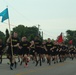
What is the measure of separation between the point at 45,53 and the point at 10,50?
24.9 feet

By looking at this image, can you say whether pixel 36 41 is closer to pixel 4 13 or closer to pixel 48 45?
pixel 48 45

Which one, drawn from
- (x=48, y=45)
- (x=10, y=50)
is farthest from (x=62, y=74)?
(x=48, y=45)

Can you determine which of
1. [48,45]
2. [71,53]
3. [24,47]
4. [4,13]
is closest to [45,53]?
[48,45]

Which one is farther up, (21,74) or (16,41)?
(16,41)

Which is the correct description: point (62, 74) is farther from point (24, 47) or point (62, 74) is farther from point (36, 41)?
point (36, 41)

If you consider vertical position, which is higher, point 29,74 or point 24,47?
point 24,47

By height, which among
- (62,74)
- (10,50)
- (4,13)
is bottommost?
(62,74)

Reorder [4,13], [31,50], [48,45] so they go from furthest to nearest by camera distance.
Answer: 1. [48,45]
2. [31,50]
3. [4,13]

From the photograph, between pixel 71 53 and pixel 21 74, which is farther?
pixel 71 53

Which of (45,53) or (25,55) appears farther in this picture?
(45,53)

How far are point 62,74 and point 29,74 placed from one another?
4.55 feet

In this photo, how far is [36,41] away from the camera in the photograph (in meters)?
25.9

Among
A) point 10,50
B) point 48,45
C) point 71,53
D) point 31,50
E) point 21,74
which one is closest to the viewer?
point 21,74

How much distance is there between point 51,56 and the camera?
93.8 feet
